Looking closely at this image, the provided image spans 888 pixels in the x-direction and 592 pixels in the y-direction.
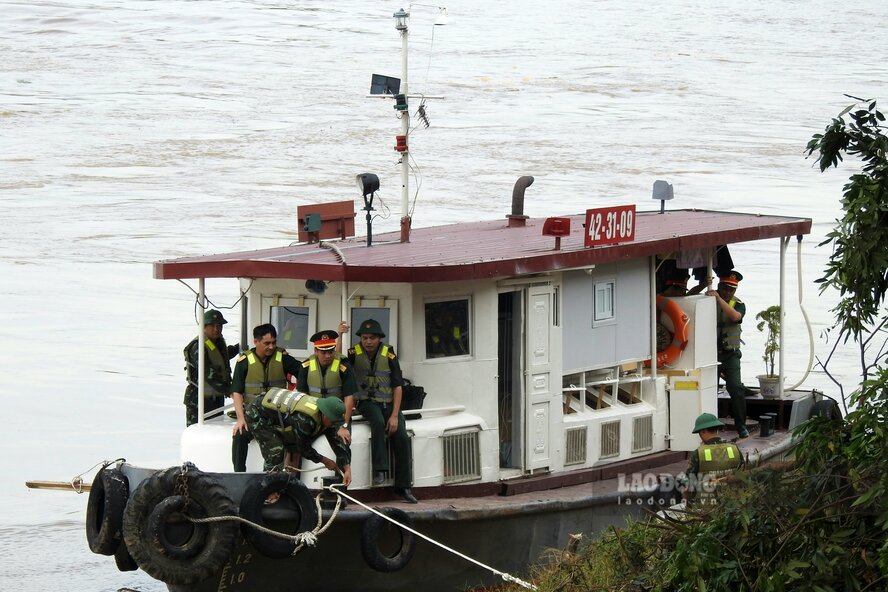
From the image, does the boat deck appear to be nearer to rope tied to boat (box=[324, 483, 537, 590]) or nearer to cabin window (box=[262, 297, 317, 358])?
rope tied to boat (box=[324, 483, 537, 590])

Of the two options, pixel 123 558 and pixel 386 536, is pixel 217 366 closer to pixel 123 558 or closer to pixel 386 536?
pixel 123 558

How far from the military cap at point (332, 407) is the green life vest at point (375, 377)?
0.46 meters

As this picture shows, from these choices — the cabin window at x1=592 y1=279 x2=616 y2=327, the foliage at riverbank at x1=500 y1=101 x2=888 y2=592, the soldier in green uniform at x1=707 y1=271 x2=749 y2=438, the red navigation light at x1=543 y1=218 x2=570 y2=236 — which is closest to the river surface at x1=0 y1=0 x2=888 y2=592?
the cabin window at x1=592 y1=279 x2=616 y2=327

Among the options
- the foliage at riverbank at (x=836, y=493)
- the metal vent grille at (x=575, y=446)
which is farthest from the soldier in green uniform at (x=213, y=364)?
the foliage at riverbank at (x=836, y=493)

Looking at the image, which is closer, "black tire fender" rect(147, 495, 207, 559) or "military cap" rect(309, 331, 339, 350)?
"black tire fender" rect(147, 495, 207, 559)

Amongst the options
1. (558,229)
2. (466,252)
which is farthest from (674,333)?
(466,252)

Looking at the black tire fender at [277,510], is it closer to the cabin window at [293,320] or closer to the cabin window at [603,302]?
the cabin window at [293,320]

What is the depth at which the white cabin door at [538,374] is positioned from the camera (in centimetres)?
1189

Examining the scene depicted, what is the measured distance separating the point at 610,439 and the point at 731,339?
185cm

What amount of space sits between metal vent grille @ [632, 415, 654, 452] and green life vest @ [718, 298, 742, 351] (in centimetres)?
125

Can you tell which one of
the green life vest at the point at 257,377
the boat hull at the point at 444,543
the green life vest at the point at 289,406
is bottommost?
the boat hull at the point at 444,543

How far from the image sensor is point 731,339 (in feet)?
45.5

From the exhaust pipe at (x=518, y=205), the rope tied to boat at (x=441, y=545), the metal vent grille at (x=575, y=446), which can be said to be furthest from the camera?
the exhaust pipe at (x=518, y=205)

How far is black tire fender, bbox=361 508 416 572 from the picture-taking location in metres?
10.7
